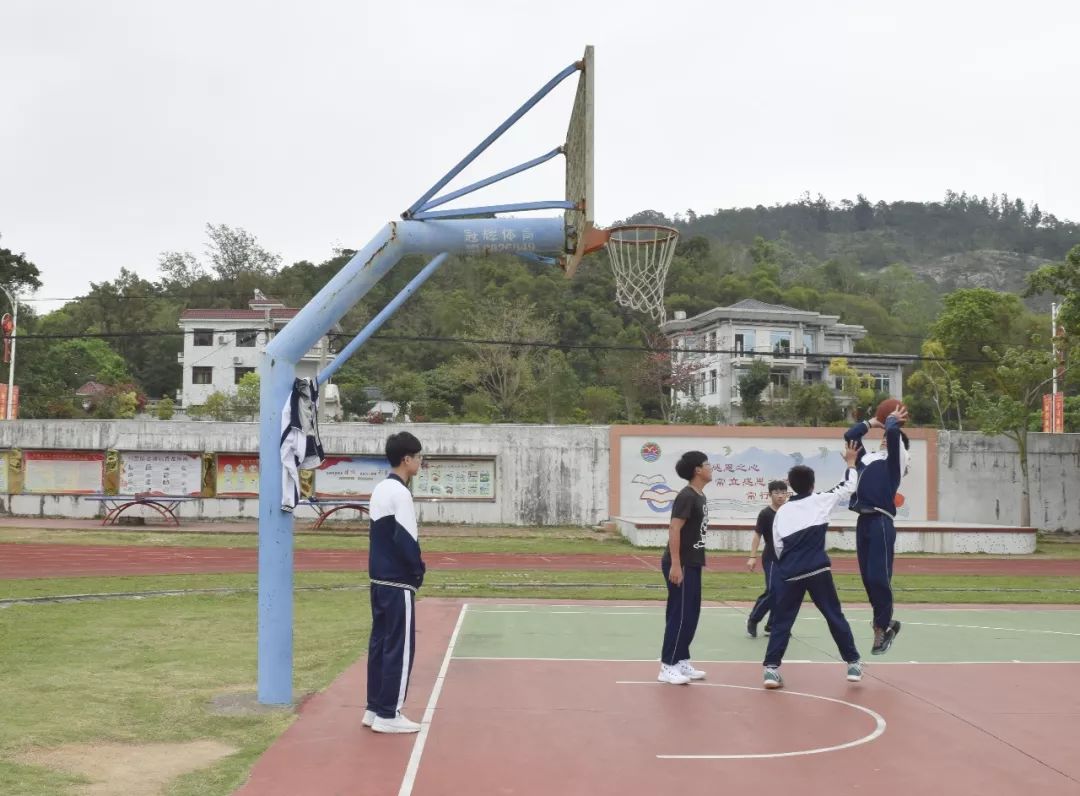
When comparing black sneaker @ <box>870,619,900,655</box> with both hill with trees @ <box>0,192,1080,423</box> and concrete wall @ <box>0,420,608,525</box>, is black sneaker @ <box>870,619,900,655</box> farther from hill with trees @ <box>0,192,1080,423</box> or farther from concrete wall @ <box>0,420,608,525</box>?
hill with trees @ <box>0,192,1080,423</box>

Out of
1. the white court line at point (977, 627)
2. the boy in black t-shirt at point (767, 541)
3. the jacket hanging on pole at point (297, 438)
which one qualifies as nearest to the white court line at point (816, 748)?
the boy in black t-shirt at point (767, 541)

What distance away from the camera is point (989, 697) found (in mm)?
8602

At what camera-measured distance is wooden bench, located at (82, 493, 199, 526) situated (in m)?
31.1

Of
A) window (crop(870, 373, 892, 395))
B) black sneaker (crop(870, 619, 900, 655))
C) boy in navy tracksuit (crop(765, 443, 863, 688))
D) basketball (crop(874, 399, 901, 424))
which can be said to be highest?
window (crop(870, 373, 892, 395))

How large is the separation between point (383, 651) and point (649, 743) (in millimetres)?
1831

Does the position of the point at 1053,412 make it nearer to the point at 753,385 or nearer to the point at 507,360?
the point at 753,385

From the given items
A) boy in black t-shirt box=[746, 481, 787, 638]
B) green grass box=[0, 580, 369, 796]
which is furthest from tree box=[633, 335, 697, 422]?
boy in black t-shirt box=[746, 481, 787, 638]

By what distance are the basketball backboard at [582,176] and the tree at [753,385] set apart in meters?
46.3

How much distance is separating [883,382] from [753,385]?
21.2m

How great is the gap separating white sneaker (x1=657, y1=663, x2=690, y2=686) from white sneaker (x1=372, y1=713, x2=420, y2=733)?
2567 mm

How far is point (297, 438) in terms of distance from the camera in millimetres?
8055

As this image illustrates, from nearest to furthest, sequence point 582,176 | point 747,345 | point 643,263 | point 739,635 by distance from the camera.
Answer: point 582,176 → point 739,635 → point 643,263 → point 747,345

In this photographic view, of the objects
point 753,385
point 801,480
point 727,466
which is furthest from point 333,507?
point 753,385

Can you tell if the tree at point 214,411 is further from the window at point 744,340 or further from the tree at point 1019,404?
the window at point 744,340
